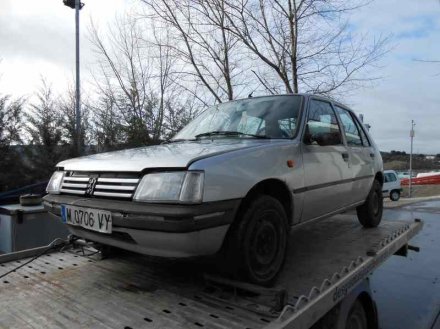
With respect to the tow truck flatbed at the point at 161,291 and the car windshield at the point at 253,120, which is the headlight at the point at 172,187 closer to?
the tow truck flatbed at the point at 161,291

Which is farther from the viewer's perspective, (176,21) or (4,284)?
(176,21)

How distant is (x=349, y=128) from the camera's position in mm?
4418

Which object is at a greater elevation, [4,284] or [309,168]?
[309,168]

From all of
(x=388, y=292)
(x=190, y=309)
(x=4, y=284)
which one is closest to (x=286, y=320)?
(x=190, y=309)

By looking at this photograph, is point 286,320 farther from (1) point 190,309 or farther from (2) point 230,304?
(1) point 190,309

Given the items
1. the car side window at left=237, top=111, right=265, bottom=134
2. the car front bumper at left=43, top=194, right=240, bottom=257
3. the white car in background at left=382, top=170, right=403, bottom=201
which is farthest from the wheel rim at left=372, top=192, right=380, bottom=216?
the white car in background at left=382, top=170, right=403, bottom=201

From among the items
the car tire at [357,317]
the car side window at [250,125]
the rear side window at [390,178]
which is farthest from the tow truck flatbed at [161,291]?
the rear side window at [390,178]

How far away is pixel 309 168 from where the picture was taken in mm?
3277

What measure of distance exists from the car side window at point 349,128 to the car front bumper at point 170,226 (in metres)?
2.29

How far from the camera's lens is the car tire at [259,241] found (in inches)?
98.3

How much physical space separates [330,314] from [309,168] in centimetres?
113

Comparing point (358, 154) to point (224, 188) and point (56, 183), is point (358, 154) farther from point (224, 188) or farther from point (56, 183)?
point (56, 183)

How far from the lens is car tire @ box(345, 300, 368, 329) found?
3.05m

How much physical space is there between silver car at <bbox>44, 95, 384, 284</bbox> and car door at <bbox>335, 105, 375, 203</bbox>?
384mm
